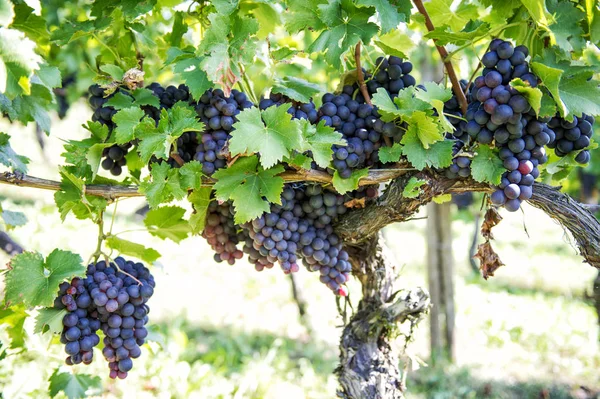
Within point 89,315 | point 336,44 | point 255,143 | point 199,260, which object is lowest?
point 199,260

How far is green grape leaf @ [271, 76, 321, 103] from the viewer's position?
1.51 m

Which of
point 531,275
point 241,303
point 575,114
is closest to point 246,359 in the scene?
point 241,303

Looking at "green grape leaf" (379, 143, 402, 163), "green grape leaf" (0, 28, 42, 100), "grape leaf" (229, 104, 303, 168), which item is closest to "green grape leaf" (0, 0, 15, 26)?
"green grape leaf" (0, 28, 42, 100)

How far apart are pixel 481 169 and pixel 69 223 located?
7.17 m

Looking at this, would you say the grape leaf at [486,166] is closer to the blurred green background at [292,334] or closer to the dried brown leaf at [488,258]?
the dried brown leaf at [488,258]

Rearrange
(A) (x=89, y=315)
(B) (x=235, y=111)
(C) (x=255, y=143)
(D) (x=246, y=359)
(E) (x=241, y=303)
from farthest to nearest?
(E) (x=241, y=303) < (D) (x=246, y=359) < (A) (x=89, y=315) < (B) (x=235, y=111) < (C) (x=255, y=143)

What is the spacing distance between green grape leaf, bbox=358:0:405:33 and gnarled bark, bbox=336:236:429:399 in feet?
2.81

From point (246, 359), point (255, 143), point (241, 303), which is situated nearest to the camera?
point (255, 143)

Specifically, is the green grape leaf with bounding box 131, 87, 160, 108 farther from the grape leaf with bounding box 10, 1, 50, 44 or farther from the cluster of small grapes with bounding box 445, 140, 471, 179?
the cluster of small grapes with bounding box 445, 140, 471, 179

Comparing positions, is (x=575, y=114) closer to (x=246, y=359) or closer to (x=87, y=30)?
(x=87, y=30)

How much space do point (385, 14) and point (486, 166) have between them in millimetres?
495

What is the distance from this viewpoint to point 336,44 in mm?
1420

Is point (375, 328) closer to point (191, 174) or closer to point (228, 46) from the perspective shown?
point (191, 174)

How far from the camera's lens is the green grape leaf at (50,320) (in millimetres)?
1461
